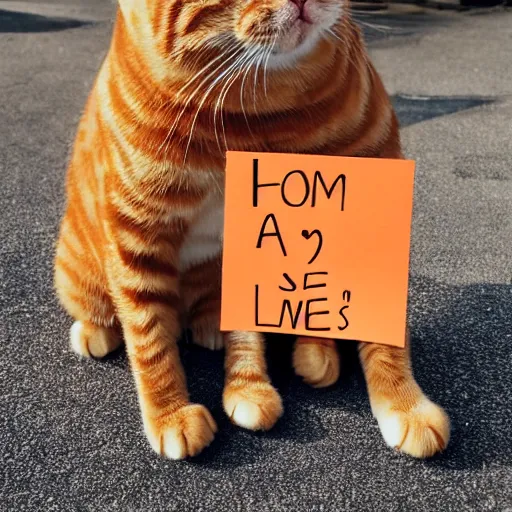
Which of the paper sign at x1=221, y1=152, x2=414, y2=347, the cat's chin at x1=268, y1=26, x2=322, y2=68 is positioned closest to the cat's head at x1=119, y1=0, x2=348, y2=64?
the cat's chin at x1=268, y1=26, x2=322, y2=68

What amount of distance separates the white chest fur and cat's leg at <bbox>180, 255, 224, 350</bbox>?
0.02 m

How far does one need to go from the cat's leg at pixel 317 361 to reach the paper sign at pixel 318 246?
6 centimetres

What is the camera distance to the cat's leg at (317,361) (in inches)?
38.9

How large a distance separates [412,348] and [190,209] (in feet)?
1.44

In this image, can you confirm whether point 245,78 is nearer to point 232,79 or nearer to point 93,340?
point 232,79

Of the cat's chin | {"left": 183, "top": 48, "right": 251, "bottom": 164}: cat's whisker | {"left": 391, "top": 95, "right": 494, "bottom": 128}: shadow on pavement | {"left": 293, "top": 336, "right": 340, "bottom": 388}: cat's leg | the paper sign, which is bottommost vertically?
{"left": 391, "top": 95, "right": 494, "bottom": 128}: shadow on pavement

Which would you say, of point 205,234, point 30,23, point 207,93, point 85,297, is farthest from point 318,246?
point 30,23

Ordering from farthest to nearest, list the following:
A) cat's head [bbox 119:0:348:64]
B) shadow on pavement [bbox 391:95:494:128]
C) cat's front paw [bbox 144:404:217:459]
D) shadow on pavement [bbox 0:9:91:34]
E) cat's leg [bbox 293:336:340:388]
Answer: shadow on pavement [bbox 0:9:91:34]
shadow on pavement [bbox 391:95:494:128]
cat's leg [bbox 293:336:340:388]
cat's front paw [bbox 144:404:217:459]
cat's head [bbox 119:0:348:64]

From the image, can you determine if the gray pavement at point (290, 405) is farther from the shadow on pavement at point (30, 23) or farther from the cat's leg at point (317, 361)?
the shadow on pavement at point (30, 23)

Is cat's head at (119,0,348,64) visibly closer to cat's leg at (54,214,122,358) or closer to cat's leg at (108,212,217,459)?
cat's leg at (108,212,217,459)

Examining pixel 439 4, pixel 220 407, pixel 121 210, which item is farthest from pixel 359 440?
pixel 439 4

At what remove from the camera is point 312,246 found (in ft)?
3.03

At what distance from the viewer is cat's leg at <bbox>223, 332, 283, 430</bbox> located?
906 millimetres

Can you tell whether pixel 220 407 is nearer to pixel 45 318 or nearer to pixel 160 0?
pixel 45 318
